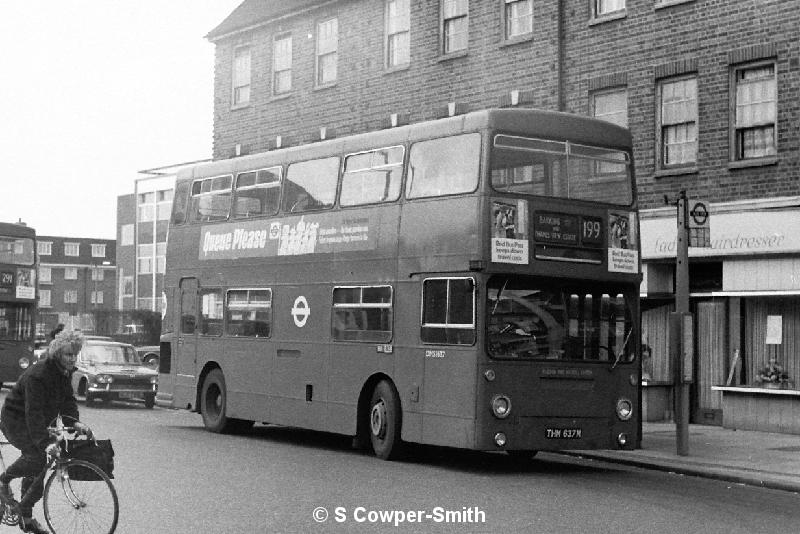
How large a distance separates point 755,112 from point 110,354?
1598 cm

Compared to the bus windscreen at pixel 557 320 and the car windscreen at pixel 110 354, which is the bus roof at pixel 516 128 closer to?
the bus windscreen at pixel 557 320

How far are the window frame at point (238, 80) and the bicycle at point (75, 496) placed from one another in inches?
1045

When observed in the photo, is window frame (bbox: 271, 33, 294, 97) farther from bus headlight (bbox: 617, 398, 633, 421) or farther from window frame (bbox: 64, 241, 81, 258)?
window frame (bbox: 64, 241, 81, 258)

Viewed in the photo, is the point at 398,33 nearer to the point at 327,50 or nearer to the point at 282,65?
the point at 327,50

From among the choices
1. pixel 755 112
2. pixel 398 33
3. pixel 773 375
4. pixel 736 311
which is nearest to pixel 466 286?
pixel 773 375

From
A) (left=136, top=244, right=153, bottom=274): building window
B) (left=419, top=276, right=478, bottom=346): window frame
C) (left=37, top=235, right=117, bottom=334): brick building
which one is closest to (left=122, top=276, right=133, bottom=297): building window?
(left=136, top=244, right=153, bottom=274): building window

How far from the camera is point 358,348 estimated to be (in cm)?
1755

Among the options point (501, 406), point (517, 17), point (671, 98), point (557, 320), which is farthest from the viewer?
point (517, 17)

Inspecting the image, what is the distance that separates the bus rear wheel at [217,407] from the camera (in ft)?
69.0

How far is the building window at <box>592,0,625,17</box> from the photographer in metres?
24.7

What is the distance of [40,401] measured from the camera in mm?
9336

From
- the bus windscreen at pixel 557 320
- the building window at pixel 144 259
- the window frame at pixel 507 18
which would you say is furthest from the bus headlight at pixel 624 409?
the building window at pixel 144 259

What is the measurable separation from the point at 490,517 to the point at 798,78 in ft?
40.7

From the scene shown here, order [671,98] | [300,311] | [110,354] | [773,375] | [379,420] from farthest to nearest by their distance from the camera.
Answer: [110,354] < [671,98] < [773,375] < [300,311] < [379,420]
